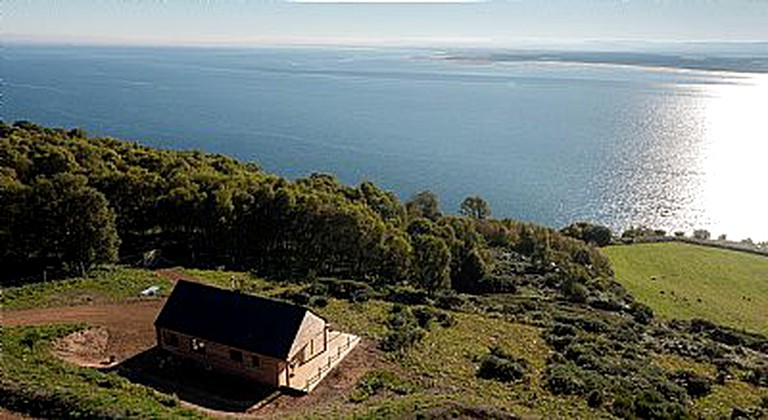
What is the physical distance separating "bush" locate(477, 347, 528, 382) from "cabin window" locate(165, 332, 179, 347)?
14.8 metres

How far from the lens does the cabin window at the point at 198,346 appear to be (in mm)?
31281

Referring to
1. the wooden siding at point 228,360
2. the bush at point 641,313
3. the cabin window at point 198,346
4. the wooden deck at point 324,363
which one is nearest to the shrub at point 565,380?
the wooden deck at point 324,363

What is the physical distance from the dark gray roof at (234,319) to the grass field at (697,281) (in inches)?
1615

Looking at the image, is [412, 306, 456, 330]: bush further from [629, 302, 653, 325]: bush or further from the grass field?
the grass field

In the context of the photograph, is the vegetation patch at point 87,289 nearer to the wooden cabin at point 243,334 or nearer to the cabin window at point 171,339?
the cabin window at point 171,339

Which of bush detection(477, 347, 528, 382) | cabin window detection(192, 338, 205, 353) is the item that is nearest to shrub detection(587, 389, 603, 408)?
bush detection(477, 347, 528, 382)

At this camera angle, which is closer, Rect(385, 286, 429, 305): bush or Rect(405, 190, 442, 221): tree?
Rect(385, 286, 429, 305): bush

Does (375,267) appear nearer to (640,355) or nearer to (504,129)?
(640,355)

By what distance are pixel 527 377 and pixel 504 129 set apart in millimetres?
151825

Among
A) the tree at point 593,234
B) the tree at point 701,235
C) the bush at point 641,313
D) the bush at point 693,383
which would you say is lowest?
the tree at point 701,235

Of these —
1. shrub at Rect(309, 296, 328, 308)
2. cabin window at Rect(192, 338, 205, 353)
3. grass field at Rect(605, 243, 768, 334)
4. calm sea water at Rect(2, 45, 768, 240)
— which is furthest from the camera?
calm sea water at Rect(2, 45, 768, 240)

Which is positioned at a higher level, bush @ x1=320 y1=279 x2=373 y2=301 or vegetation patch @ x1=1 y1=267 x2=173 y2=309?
vegetation patch @ x1=1 y1=267 x2=173 y2=309

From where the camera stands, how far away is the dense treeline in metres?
43.9

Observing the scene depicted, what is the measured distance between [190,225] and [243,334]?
23.8m
